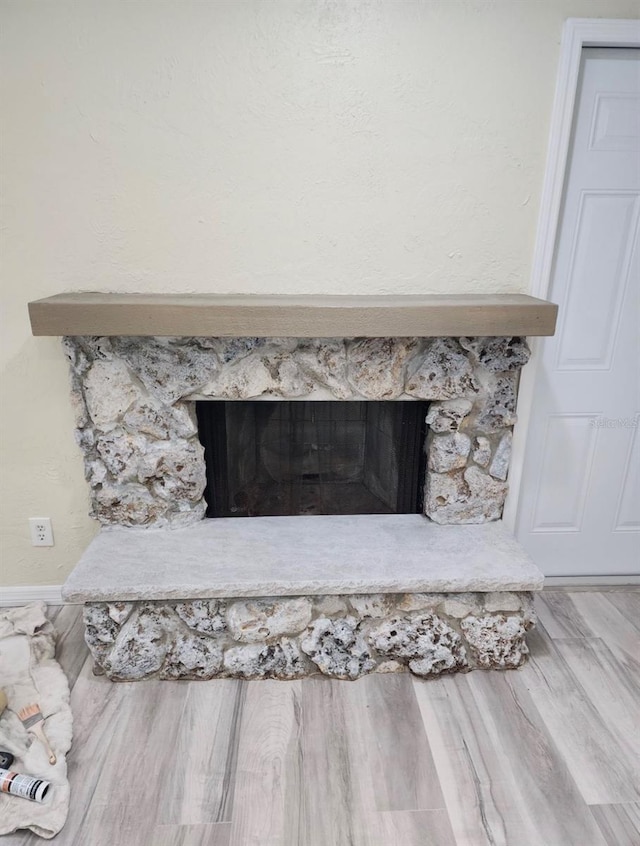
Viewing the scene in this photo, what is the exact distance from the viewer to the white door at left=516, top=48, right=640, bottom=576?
1.78 meters

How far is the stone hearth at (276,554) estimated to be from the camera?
68.8 inches

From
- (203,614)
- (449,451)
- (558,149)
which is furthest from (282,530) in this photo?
(558,149)

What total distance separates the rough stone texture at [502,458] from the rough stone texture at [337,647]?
707 millimetres

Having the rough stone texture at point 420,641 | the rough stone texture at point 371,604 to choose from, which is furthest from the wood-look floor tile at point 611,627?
the rough stone texture at point 371,604

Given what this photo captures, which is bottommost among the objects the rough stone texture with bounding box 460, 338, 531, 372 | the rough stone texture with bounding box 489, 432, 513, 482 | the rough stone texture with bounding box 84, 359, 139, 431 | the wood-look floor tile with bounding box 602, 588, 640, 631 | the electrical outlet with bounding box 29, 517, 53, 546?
the wood-look floor tile with bounding box 602, 588, 640, 631

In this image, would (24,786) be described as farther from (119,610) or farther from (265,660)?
(265,660)

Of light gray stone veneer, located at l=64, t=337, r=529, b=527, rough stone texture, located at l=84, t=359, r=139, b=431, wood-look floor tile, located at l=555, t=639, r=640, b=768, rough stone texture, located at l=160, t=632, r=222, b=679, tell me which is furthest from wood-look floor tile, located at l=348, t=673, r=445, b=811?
rough stone texture, located at l=84, t=359, r=139, b=431

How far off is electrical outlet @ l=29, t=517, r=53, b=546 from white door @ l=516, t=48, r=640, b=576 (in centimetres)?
175

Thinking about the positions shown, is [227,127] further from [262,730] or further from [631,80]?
[262,730]

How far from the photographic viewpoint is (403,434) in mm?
2062

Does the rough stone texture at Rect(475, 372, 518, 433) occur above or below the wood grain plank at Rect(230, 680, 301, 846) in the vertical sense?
above

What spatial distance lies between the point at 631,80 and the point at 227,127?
1230 mm

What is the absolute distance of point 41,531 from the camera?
207 cm

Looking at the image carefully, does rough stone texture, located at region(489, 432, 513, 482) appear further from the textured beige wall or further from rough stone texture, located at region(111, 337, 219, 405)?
rough stone texture, located at region(111, 337, 219, 405)
